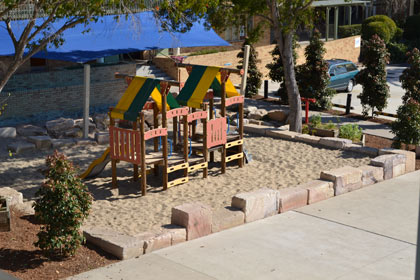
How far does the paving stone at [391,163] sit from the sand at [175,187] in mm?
937

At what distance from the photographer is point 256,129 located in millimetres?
17672

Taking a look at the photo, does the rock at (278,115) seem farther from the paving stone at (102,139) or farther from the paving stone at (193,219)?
the paving stone at (193,219)

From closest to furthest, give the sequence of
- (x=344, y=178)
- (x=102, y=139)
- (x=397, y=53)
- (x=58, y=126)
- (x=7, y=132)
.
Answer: (x=344, y=178) → (x=102, y=139) → (x=7, y=132) → (x=58, y=126) → (x=397, y=53)

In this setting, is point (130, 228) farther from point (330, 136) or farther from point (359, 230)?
point (330, 136)

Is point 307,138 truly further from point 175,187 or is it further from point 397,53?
point 397,53

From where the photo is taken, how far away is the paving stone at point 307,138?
1638 cm

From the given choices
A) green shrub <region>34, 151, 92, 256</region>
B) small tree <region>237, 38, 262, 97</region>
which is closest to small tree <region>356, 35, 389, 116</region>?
small tree <region>237, 38, 262, 97</region>

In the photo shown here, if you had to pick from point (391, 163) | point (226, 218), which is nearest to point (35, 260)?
point (226, 218)

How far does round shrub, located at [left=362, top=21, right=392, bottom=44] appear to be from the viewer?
119 feet

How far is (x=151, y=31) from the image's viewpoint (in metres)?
19.4

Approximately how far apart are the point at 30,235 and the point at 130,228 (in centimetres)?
163

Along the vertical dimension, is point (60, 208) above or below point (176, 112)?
below

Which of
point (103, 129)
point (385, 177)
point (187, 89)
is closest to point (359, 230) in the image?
point (385, 177)

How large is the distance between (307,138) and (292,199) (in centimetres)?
528
